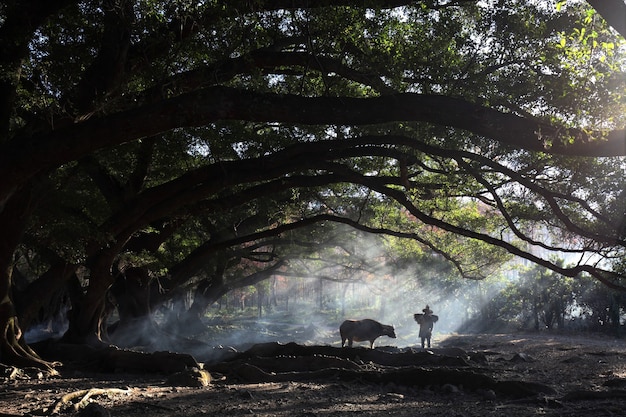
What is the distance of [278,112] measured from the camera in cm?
624

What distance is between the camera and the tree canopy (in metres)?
6.16

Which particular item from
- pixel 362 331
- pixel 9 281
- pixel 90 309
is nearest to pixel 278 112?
pixel 9 281

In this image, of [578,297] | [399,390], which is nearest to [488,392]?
[399,390]

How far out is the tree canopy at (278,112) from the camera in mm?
6164

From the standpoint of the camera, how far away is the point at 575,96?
628cm

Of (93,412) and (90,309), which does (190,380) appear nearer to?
(93,412)

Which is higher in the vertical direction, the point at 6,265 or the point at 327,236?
the point at 327,236

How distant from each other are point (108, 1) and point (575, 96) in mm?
5919

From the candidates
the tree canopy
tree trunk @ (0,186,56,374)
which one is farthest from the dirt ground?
the tree canopy

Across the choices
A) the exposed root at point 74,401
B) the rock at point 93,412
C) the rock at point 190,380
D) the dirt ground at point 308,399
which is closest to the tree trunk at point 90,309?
the dirt ground at point 308,399

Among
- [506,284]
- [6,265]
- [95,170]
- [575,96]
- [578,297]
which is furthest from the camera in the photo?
[506,284]

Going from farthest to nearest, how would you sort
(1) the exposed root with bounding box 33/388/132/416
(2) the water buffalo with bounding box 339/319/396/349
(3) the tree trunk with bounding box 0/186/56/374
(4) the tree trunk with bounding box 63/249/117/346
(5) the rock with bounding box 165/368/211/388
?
(2) the water buffalo with bounding box 339/319/396/349 < (4) the tree trunk with bounding box 63/249/117/346 < (3) the tree trunk with bounding box 0/186/56/374 < (5) the rock with bounding box 165/368/211/388 < (1) the exposed root with bounding box 33/388/132/416

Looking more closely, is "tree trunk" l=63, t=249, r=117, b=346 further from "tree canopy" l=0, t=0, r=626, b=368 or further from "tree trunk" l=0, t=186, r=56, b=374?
"tree trunk" l=0, t=186, r=56, b=374

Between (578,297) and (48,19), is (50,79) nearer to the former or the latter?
(48,19)
